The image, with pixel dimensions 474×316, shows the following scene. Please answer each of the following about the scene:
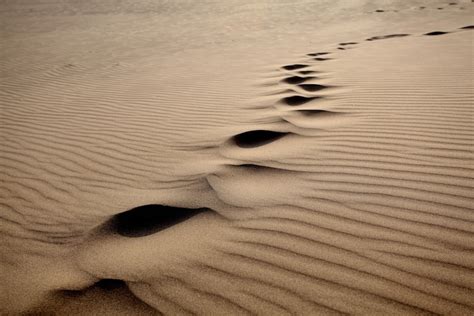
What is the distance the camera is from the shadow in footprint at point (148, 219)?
165cm

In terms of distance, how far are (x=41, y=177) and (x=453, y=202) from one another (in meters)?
2.57

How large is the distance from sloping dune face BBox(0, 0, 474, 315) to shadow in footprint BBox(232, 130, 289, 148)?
0.02m

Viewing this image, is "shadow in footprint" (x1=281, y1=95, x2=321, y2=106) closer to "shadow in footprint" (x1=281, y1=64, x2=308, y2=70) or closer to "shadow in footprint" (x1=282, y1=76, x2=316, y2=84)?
"shadow in footprint" (x1=282, y1=76, x2=316, y2=84)

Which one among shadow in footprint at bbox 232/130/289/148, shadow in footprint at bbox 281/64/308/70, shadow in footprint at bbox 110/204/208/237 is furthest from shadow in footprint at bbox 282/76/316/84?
shadow in footprint at bbox 110/204/208/237

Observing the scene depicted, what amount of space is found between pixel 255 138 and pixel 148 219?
3.77 ft

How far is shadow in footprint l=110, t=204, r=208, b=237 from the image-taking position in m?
1.65

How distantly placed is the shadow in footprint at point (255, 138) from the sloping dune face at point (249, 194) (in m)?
0.02

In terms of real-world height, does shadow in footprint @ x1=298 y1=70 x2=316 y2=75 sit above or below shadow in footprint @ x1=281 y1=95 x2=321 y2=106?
above

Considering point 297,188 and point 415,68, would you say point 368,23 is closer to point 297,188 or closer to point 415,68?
point 415,68

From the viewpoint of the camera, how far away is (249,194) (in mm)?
1769

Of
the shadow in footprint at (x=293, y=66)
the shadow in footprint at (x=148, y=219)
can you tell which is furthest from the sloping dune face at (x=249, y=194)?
the shadow in footprint at (x=293, y=66)

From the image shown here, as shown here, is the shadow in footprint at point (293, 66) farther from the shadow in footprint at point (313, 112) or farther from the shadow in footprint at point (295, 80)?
the shadow in footprint at point (313, 112)

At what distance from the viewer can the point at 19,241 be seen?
5.46 feet

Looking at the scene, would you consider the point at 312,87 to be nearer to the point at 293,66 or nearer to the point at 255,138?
the point at 293,66
